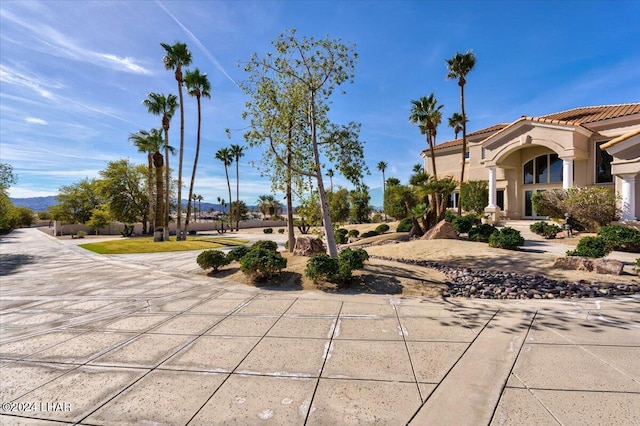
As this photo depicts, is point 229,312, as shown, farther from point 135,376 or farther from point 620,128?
point 620,128

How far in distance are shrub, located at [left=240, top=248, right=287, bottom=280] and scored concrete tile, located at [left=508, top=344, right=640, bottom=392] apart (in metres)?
6.36

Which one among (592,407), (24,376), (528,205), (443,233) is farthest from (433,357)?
(528,205)

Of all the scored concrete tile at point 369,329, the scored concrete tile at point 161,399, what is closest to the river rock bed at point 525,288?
the scored concrete tile at point 369,329

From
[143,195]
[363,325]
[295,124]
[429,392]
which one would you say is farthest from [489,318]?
[143,195]

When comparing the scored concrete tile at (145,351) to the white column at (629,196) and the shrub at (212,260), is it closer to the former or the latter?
the shrub at (212,260)

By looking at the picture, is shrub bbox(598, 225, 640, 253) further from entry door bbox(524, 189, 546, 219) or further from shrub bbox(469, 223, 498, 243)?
entry door bbox(524, 189, 546, 219)

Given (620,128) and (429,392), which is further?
(620,128)

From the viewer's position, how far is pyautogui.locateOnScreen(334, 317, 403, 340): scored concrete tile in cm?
517

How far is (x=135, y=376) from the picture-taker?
13.4 feet

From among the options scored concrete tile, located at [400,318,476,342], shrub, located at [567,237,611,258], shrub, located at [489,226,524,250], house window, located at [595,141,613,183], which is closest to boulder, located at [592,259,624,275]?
shrub, located at [567,237,611,258]

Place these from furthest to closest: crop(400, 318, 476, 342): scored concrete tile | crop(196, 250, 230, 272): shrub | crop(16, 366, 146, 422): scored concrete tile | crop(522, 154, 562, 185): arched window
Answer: crop(522, 154, 562, 185): arched window < crop(196, 250, 230, 272): shrub < crop(400, 318, 476, 342): scored concrete tile < crop(16, 366, 146, 422): scored concrete tile

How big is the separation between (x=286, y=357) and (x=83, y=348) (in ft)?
11.8

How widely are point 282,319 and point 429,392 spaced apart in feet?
11.1

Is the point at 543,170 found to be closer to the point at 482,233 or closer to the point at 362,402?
the point at 482,233
